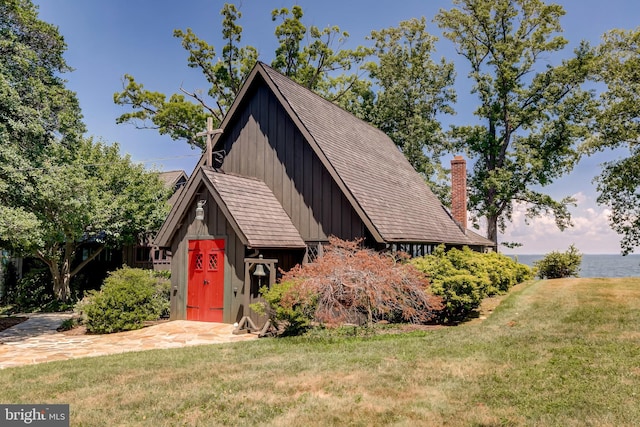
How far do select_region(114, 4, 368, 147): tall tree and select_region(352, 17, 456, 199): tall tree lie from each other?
7.10 ft

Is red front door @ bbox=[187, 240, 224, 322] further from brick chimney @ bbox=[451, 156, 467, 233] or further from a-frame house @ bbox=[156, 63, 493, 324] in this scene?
brick chimney @ bbox=[451, 156, 467, 233]

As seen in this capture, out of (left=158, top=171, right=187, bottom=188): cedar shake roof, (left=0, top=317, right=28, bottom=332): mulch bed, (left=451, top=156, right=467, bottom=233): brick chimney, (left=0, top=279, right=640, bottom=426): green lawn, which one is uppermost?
(left=158, top=171, right=187, bottom=188): cedar shake roof

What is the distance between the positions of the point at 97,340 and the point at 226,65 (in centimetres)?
2576

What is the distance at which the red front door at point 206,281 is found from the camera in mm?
13273

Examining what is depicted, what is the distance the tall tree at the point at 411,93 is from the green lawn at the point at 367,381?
23966 mm

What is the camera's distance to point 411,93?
33312 millimetres

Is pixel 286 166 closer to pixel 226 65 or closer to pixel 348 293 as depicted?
pixel 348 293

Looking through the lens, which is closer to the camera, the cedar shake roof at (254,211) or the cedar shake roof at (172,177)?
the cedar shake roof at (254,211)

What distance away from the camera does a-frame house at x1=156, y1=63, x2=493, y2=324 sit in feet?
42.2

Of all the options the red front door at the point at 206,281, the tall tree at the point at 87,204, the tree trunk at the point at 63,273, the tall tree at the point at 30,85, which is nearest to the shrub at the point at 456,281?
the red front door at the point at 206,281

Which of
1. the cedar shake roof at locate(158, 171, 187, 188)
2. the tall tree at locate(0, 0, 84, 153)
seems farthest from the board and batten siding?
the cedar shake roof at locate(158, 171, 187, 188)

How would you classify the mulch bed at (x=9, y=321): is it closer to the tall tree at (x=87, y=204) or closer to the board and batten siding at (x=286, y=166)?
the tall tree at (x=87, y=204)

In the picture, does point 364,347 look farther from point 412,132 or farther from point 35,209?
point 412,132

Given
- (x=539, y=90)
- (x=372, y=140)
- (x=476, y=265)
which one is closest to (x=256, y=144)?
Result: (x=372, y=140)
